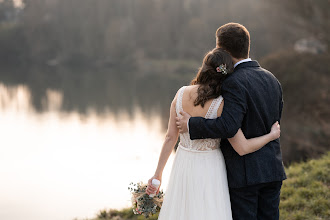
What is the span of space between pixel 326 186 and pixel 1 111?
14.7 m

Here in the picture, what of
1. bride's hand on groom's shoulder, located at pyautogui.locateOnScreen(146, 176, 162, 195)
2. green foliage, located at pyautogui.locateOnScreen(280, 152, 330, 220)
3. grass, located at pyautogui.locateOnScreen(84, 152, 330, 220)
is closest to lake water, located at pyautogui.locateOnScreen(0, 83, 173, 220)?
grass, located at pyautogui.locateOnScreen(84, 152, 330, 220)

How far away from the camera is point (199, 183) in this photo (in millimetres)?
2443

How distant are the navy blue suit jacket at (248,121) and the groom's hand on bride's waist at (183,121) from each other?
0.07 meters

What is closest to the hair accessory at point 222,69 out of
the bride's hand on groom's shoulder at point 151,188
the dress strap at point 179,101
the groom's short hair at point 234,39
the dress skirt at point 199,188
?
the groom's short hair at point 234,39

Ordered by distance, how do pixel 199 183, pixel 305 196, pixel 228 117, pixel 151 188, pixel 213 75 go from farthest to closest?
pixel 305 196, pixel 151 188, pixel 199 183, pixel 213 75, pixel 228 117

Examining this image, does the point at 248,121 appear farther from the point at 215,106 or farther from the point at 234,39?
the point at 234,39

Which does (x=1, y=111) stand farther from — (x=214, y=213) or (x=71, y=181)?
(x=214, y=213)

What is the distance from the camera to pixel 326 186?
14.3 feet

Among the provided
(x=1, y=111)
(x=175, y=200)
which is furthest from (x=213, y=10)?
(x=175, y=200)

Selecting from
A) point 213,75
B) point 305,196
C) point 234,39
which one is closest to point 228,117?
point 213,75

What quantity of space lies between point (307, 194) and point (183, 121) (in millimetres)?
2452

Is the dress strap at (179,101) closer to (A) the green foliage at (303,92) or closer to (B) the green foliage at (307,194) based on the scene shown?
(B) the green foliage at (307,194)

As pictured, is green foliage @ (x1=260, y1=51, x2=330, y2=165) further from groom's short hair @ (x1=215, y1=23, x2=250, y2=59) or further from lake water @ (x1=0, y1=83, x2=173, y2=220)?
groom's short hair @ (x1=215, y1=23, x2=250, y2=59)

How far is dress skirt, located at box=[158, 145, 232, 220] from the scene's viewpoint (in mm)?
2422
